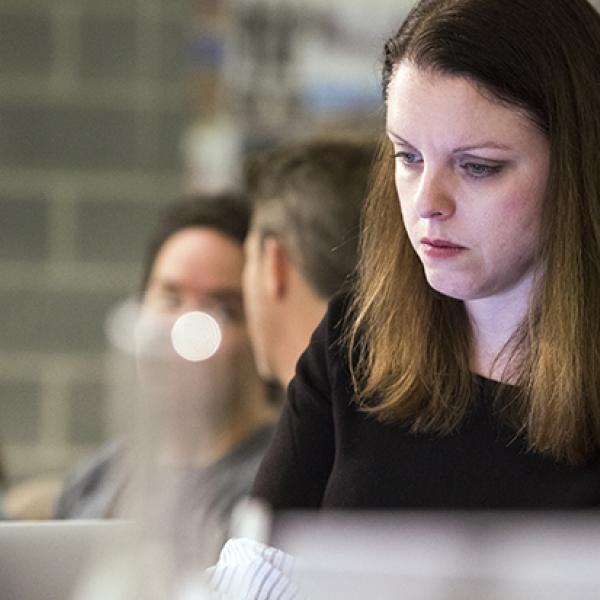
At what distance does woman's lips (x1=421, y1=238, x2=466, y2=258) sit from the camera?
1.11 m

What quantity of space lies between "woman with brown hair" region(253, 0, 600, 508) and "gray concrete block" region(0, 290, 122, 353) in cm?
271

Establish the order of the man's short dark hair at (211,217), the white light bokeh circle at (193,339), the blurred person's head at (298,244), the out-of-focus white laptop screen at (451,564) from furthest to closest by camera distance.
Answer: the man's short dark hair at (211,217) → the blurred person's head at (298,244) → the white light bokeh circle at (193,339) → the out-of-focus white laptop screen at (451,564)

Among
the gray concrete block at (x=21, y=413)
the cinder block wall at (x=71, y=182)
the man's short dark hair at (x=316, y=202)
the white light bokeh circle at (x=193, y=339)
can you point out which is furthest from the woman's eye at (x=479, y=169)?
the gray concrete block at (x=21, y=413)

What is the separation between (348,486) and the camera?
1.20 meters

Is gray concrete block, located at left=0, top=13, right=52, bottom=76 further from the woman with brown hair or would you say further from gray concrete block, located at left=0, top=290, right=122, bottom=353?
the woman with brown hair

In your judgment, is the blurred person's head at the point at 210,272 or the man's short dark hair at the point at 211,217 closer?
the blurred person's head at the point at 210,272

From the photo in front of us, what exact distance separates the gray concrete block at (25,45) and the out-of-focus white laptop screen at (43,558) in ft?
8.85

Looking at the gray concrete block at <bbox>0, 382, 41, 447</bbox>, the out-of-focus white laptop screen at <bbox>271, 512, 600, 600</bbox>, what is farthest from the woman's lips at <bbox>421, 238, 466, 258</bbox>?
the gray concrete block at <bbox>0, 382, 41, 447</bbox>

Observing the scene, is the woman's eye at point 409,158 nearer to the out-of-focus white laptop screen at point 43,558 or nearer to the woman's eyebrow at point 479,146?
the woman's eyebrow at point 479,146

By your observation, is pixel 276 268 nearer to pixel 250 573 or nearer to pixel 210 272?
pixel 210 272

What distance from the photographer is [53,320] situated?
391 centimetres

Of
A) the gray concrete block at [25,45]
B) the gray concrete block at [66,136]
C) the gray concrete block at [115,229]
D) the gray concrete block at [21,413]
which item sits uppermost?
the gray concrete block at [25,45]

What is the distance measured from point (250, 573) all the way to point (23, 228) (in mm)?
2830

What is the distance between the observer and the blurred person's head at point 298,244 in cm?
202
